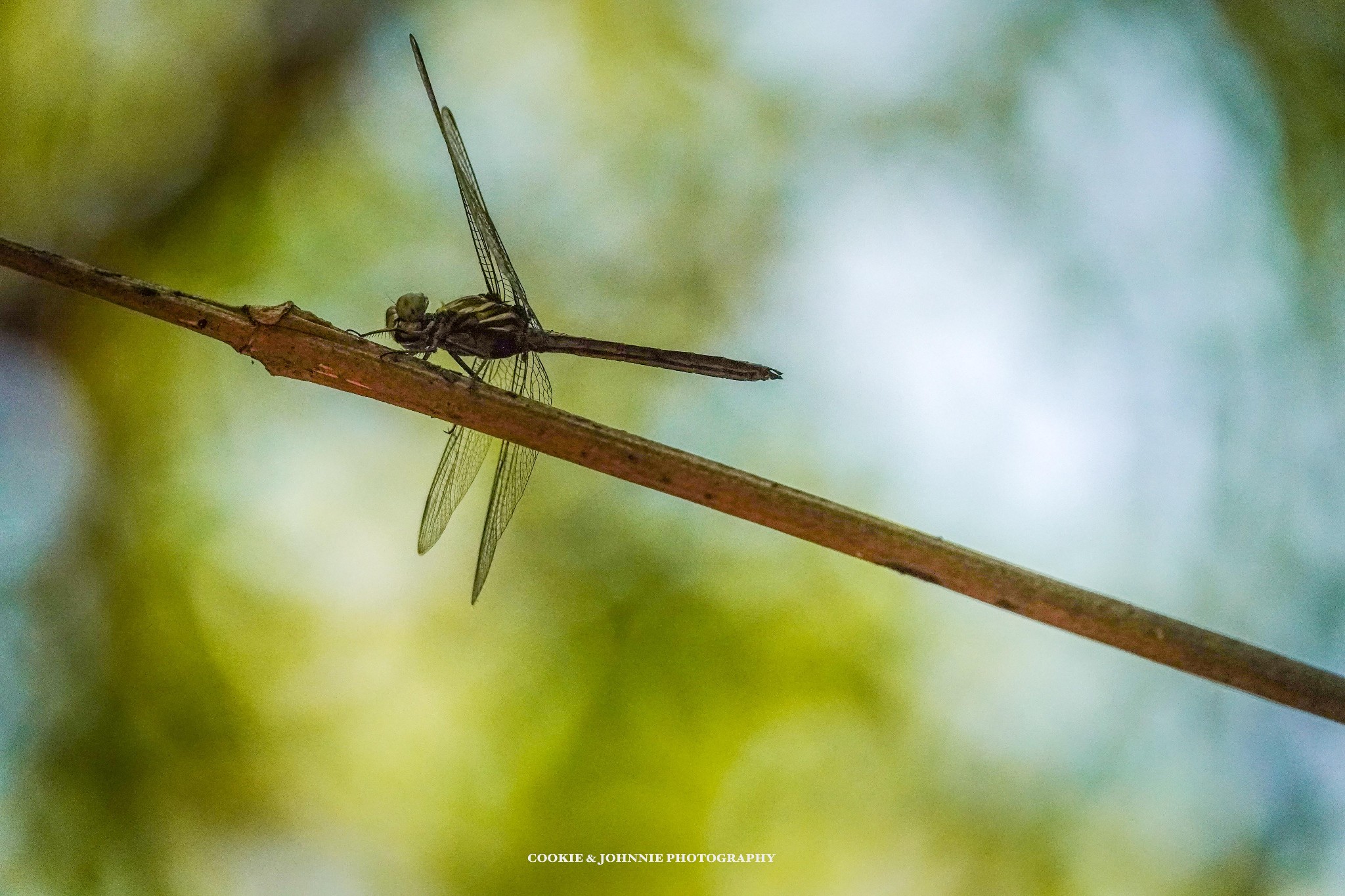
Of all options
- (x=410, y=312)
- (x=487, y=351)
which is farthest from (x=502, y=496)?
(x=410, y=312)

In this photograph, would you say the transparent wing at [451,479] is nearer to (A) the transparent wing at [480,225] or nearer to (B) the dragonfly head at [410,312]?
(B) the dragonfly head at [410,312]

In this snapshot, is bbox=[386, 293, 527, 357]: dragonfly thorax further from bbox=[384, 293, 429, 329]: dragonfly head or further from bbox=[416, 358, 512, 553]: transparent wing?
bbox=[416, 358, 512, 553]: transparent wing

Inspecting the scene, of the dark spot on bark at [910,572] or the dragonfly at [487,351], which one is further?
the dragonfly at [487,351]

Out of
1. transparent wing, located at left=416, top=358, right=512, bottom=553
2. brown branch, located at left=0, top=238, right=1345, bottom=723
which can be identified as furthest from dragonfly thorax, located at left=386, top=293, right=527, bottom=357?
brown branch, located at left=0, top=238, right=1345, bottom=723

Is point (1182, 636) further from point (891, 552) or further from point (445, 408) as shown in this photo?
point (445, 408)

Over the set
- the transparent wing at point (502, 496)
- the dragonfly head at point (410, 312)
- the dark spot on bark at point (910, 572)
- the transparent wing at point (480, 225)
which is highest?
the transparent wing at point (480, 225)

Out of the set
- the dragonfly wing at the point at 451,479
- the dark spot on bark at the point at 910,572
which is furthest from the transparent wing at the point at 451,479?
the dark spot on bark at the point at 910,572

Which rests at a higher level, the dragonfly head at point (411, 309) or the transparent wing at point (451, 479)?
the dragonfly head at point (411, 309)

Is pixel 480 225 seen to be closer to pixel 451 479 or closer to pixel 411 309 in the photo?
pixel 411 309
